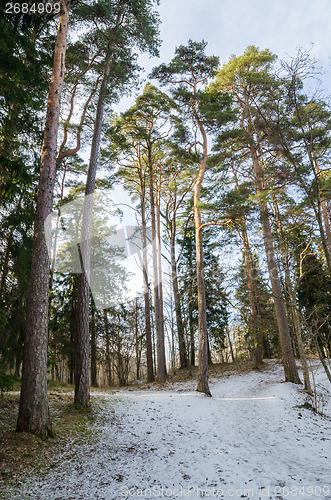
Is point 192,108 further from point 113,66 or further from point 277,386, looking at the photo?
point 277,386

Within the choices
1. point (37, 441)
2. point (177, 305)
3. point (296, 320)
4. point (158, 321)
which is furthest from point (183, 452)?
point (177, 305)

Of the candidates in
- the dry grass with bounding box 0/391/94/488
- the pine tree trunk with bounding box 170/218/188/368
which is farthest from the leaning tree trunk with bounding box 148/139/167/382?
the dry grass with bounding box 0/391/94/488

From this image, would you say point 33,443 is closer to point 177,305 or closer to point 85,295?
point 85,295

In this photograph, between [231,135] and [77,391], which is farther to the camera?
[231,135]

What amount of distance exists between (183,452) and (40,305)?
376 centimetres

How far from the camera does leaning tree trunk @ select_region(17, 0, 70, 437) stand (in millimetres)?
4601

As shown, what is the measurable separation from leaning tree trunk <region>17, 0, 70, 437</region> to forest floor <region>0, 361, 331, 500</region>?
48 cm

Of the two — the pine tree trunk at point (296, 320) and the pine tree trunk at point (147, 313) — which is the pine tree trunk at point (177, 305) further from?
the pine tree trunk at point (296, 320)

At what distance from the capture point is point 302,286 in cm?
1672

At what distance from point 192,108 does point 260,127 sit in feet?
9.42

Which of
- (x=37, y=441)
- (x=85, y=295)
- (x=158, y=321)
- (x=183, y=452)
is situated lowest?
(x=183, y=452)

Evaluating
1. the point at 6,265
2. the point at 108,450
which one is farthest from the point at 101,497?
the point at 6,265

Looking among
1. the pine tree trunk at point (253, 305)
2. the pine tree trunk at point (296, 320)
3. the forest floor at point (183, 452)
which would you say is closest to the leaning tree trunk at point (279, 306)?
the pine tree trunk at point (296, 320)

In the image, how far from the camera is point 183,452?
484cm
